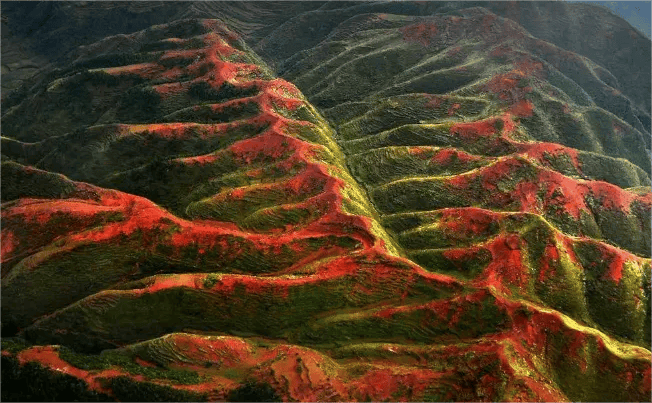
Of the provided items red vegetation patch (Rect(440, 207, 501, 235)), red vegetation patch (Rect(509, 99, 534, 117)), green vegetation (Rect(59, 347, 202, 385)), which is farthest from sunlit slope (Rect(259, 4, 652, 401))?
green vegetation (Rect(59, 347, 202, 385))

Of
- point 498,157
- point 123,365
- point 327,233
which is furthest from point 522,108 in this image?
point 123,365

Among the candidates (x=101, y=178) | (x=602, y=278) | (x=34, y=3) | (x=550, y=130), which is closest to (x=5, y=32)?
(x=34, y=3)

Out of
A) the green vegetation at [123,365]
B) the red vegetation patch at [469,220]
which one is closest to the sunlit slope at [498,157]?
the red vegetation patch at [469,220]

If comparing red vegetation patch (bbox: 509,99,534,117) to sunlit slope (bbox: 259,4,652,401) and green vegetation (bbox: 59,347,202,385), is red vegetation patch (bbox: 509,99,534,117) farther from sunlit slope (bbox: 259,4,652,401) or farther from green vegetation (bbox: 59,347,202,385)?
green vegetation (bbox: 59,347,202,385)

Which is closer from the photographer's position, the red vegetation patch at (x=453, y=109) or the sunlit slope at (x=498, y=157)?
the sunlit slope at (x=498, y=157)

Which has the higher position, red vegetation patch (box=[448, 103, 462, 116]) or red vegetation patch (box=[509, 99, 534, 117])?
red vegetation patch (box=[509, 99, 534, 117])

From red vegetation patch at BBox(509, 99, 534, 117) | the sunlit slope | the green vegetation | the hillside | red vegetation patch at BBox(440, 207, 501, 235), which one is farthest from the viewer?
red vegetation patch at BBox(509, 99, 534, 117)

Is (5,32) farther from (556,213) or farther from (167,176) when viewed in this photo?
(556,213)

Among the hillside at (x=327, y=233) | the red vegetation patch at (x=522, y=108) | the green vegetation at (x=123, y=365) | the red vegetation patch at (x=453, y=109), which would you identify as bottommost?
the green vegetation at (x=123, y=365)

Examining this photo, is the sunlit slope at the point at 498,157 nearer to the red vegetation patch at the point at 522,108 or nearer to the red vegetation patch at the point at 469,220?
the red vegetation patch at the point at 469,220
